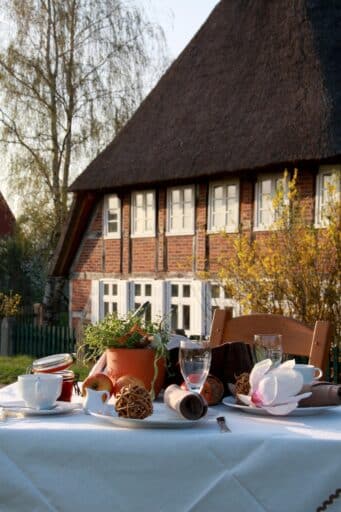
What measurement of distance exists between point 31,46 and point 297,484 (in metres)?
19.5

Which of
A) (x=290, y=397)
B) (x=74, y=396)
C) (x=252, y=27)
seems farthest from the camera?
(x=252, y=27)

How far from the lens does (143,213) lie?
1683 cm

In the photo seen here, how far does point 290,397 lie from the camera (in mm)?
2750

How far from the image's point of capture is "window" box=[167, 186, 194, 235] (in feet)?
52.1

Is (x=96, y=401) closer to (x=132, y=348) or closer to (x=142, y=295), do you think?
(x=132, y=348)

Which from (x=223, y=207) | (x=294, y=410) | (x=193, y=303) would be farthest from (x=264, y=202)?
(x=294, y=410)

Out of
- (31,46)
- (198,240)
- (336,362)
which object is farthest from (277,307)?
(31,46)

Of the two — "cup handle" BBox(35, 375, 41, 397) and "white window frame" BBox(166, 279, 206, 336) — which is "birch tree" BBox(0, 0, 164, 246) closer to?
"white window frame" BBox(166, 279, 206, 336)

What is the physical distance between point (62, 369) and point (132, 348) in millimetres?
363

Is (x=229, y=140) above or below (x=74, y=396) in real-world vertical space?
above

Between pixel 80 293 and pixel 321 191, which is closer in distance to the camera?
pixel 321 191

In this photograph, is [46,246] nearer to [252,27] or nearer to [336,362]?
[252,27]

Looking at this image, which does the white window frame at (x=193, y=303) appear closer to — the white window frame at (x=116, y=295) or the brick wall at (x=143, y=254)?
the brick wall at (x=143, y=254)

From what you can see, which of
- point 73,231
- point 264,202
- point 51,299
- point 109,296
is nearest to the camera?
point 264,202
